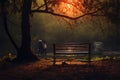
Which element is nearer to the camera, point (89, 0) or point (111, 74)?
point (111, 74)

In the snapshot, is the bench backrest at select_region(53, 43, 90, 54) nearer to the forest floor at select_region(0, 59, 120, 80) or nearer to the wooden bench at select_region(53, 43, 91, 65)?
the wooden bench at select_region(53, 43, 91, 65)

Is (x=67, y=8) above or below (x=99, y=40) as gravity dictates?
above

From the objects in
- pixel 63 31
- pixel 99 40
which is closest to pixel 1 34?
pixel 63 31

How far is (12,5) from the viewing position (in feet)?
65.8

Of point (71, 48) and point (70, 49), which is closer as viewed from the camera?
point (70, 49)

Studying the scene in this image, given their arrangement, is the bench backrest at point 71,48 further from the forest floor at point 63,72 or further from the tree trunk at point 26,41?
the tree trunk at point 26,41

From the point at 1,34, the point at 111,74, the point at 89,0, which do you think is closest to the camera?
the point at 111,74

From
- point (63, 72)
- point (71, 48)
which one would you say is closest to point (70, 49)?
point (71, 48)

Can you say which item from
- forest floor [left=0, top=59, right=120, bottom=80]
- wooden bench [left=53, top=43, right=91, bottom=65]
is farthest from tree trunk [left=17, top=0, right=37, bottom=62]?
wooden bench [left=53, top=43, right=91, bottom=65]

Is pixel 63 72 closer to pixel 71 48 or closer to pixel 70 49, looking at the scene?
pixel 70 49

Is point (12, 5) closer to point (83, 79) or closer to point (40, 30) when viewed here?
point (83, 79)

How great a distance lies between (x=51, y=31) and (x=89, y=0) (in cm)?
2982

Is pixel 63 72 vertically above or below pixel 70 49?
below

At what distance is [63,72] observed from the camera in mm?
14602
